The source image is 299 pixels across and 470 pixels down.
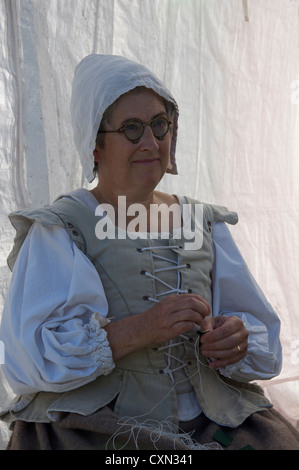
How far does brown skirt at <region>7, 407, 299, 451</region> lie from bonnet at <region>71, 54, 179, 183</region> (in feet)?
2.18

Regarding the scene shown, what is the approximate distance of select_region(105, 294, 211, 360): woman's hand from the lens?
1415 millimetres

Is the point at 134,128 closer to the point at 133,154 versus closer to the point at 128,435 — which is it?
the point at 133,154

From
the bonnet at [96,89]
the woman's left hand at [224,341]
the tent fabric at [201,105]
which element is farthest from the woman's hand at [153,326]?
the tent fabric at [201,105]

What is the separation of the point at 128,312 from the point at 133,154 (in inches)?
16.7

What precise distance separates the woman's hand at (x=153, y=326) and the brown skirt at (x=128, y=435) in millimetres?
161

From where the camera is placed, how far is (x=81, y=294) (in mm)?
1435

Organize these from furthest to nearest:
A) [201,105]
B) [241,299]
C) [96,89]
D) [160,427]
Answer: [201,105], [241,299], [96,89], [160,427]

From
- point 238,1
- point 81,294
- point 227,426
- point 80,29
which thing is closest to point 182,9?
point 238,1

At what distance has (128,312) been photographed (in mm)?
1529

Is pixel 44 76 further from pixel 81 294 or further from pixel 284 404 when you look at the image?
pixel 284 404

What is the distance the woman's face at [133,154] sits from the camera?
62.9 inches

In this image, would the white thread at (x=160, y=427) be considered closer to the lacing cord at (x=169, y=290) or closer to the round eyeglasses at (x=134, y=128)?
the lacing cord at (x=169, y=290)

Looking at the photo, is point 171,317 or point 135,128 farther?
point 135,128

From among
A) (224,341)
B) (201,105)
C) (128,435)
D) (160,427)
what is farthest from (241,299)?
(201,105)
